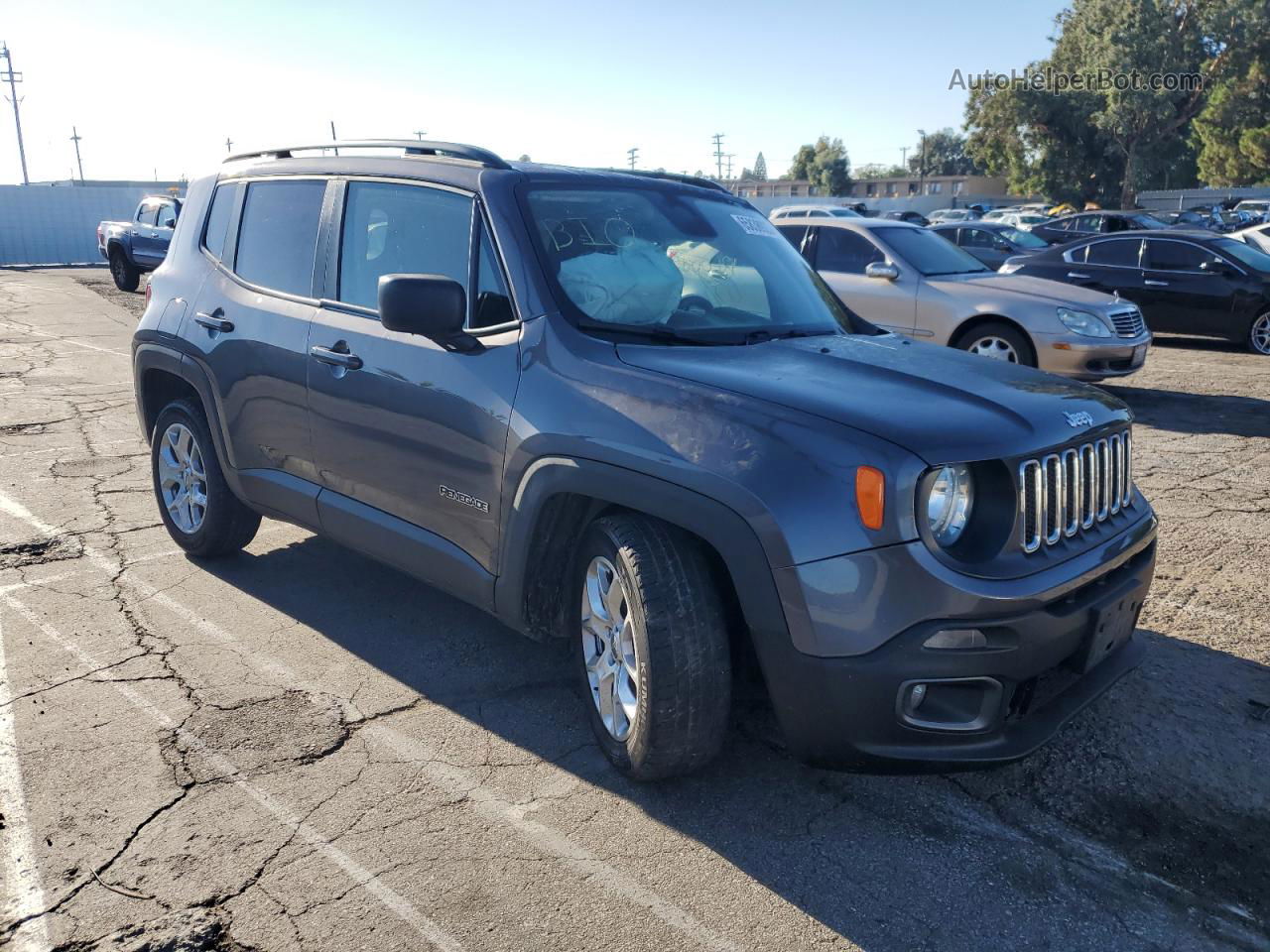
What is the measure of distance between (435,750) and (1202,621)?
3.41 m

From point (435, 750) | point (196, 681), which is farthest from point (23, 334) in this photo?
point (435, 750)

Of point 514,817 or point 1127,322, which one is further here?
point 1127,322

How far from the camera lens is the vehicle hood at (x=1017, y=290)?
9523mm

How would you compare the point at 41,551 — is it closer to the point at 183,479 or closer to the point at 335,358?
the point at 183,479

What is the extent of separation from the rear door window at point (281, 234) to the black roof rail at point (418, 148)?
18cm

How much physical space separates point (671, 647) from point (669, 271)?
150 cm

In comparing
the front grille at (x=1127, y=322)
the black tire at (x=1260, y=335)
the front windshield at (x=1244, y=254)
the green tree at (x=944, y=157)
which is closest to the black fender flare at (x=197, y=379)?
the front grille at (x=1127, y=322)

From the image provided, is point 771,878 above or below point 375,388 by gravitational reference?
below

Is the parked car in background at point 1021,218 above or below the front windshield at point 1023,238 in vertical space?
above

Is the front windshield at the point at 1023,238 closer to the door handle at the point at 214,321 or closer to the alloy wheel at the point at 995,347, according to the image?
the alloy wheel at the point at 995,347

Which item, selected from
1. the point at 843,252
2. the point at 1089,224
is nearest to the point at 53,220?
the point at 1089,224

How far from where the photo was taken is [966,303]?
31.6 ft

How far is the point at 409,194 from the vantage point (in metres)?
4.08

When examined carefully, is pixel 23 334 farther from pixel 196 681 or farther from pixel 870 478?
pixel 870 478
